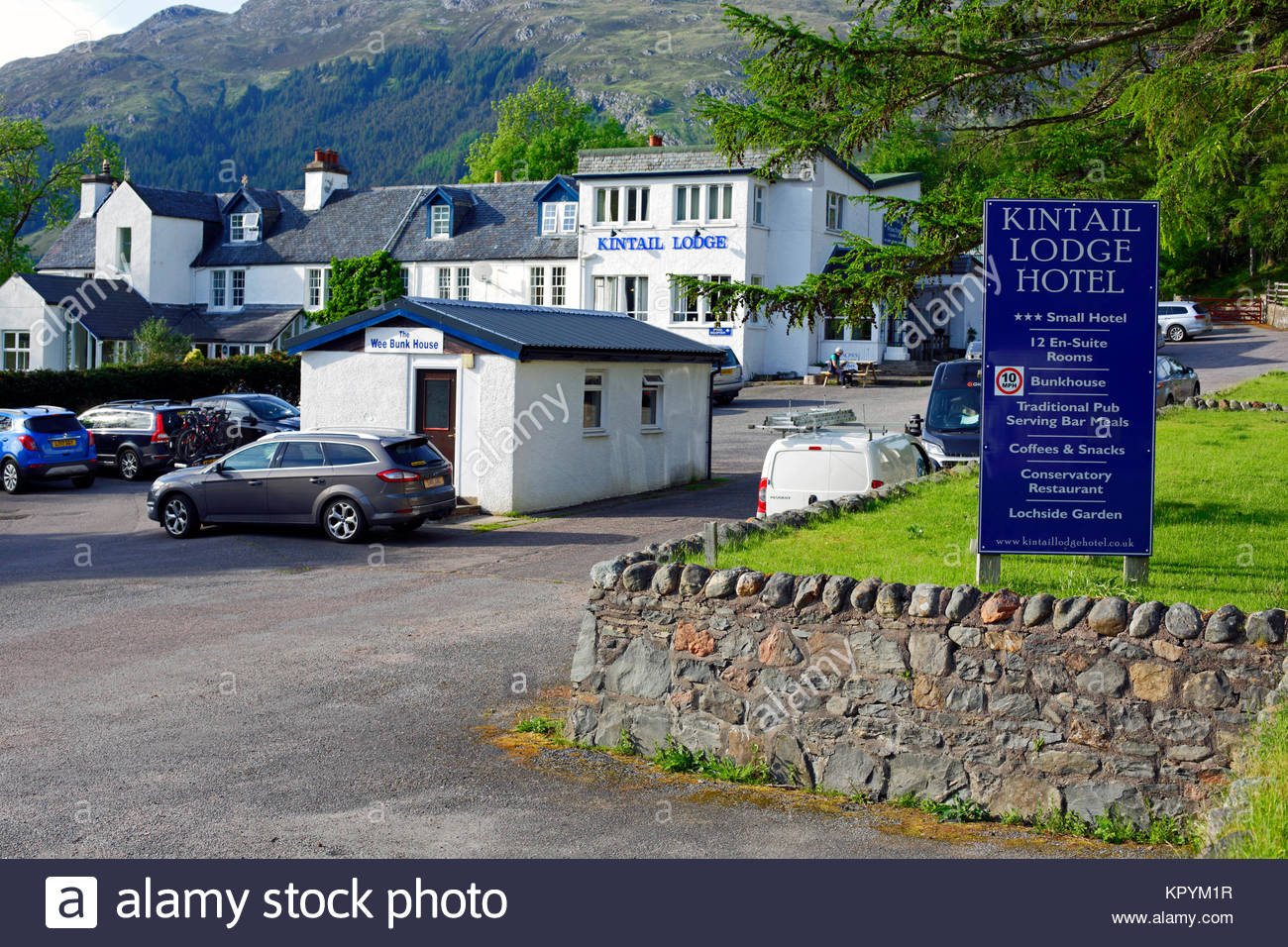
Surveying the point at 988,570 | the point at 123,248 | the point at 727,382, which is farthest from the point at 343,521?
the point at 123,248

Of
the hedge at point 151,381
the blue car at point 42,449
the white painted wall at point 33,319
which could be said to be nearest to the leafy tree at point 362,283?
the hedge at point 151,381

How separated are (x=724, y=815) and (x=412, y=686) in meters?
4.23

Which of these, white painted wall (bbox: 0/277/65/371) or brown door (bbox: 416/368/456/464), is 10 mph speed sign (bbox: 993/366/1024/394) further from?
white painted wall (bbox: 0/277/65/371)

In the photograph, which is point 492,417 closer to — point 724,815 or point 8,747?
point 8,747

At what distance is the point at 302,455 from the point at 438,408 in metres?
3.60

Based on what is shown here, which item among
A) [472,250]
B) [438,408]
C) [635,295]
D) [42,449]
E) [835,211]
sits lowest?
[42,449]

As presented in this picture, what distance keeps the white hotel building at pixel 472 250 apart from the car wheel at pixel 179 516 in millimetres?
28977

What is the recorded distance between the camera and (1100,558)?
10836mm

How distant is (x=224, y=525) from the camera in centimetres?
2222

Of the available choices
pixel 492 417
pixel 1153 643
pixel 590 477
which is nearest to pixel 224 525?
pixel 492 417

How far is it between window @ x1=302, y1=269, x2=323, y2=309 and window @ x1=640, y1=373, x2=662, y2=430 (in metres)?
34.3

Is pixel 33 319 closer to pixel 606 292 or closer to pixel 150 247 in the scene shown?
pixel 150 247

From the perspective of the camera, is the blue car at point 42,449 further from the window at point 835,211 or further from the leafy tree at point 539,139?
the leafy tree at point 539,139

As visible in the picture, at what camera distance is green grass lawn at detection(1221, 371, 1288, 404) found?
3136 centimetres
